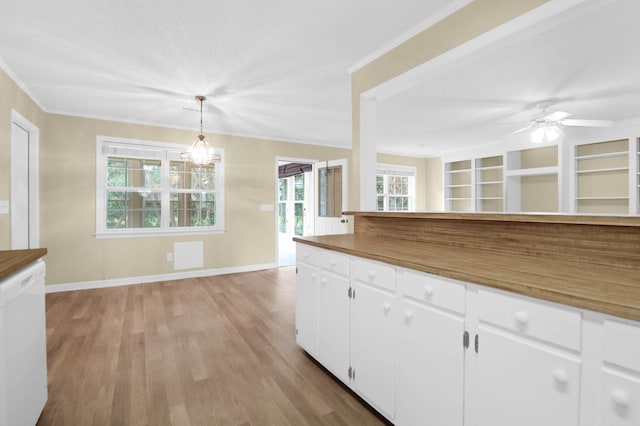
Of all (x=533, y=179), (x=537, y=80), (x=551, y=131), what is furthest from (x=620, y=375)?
(x=533, y=179)

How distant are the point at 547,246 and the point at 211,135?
4957 millimetres

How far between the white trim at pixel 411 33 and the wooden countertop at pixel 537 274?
5.02 ft

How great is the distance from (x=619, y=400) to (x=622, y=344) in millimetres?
149

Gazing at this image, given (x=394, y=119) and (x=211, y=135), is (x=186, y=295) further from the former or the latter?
(x=394, y=119)

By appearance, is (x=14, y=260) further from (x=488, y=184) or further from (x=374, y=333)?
(x=488, y=184)

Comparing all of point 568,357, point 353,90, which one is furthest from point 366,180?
point 568,357

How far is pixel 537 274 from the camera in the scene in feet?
3.81

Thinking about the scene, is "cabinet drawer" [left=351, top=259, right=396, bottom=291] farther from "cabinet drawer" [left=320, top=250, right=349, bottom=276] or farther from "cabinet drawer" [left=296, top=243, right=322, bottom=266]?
"cabinet drawer" [left=296, top=243, right=322, bottom=266]

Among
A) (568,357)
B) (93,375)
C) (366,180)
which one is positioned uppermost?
(366,180)

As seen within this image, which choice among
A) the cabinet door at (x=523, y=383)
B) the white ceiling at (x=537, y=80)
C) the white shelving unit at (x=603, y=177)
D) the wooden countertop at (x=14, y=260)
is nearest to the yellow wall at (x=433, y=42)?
the white ceiling at (x=537, y=80)

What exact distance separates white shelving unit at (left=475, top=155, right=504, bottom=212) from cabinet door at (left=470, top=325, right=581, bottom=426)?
20.4 feet

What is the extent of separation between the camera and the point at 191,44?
249cm

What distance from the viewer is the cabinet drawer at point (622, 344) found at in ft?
2.62

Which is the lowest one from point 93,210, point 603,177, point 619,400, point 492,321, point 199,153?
point 619,400
